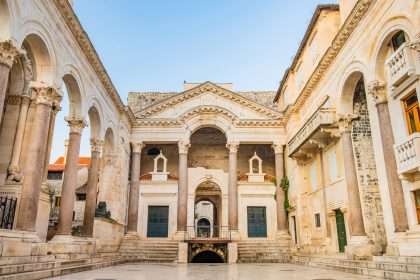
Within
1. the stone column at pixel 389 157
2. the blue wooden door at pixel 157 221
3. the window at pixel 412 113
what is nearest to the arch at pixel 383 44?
the stone column at pixel 389 157

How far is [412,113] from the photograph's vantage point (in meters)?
10.4

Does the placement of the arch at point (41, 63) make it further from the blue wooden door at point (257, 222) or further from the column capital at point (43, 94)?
the blue wooden door at point (257, 222)

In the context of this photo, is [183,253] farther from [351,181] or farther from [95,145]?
[351,181]

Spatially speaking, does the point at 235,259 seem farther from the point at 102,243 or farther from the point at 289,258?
the point at 102,243

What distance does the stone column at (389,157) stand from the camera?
10233mm

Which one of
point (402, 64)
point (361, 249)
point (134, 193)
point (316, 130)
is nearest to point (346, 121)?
point (316, 130)

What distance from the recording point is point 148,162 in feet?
86.2

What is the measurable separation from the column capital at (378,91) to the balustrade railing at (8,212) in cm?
1215

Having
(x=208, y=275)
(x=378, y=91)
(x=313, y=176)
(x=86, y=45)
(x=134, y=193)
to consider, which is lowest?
(x=208, y=275)

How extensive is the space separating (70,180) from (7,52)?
6.14 meters

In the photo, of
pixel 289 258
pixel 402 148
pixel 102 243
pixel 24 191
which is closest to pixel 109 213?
pixel 102 243

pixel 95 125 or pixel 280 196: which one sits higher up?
pixel 95 125

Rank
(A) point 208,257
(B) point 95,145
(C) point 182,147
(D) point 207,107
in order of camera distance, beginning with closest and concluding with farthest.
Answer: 1. (B) point 95,145
2. (A) point 208,257
3. (C) point 182,147
4. (D) point 207,107

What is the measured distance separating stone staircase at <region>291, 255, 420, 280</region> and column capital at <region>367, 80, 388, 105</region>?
505cm
